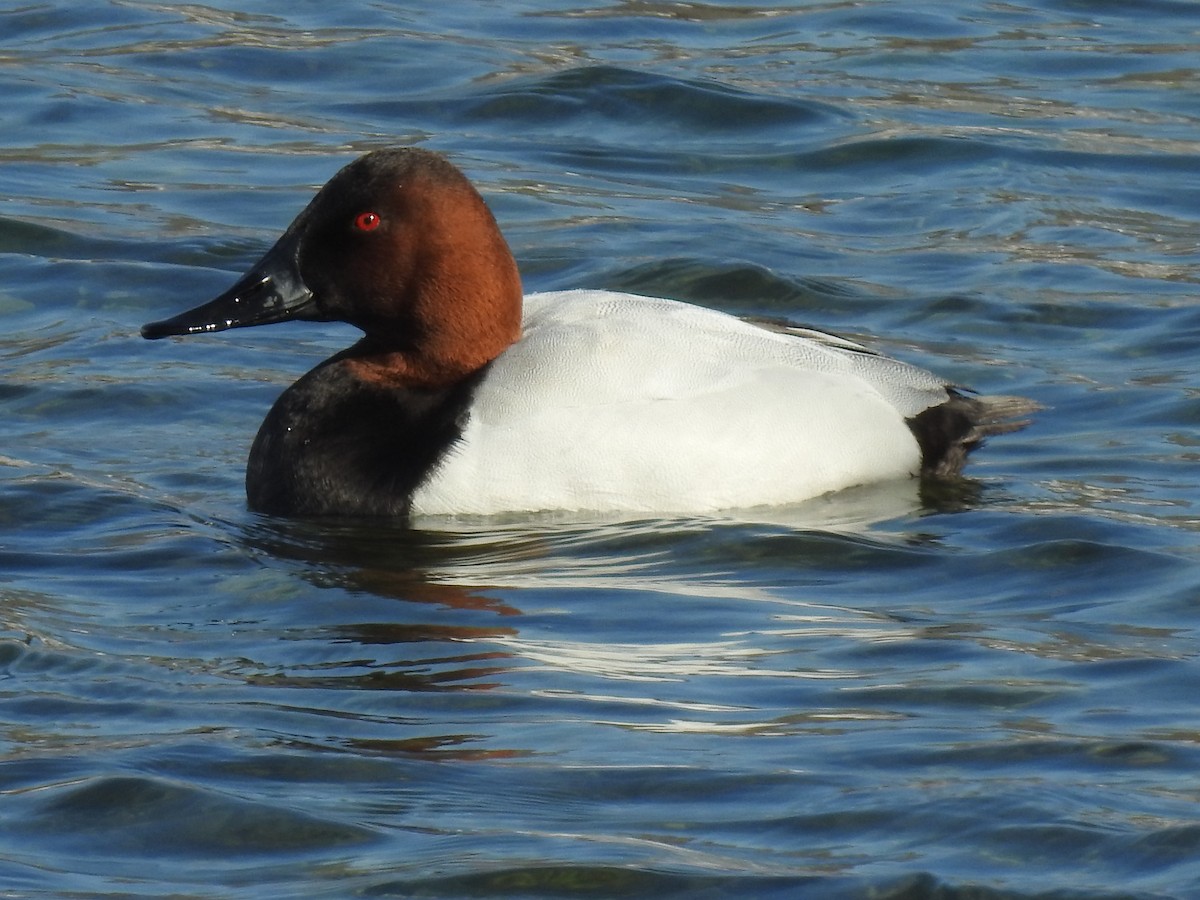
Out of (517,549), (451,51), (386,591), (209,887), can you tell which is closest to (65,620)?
(386,591)

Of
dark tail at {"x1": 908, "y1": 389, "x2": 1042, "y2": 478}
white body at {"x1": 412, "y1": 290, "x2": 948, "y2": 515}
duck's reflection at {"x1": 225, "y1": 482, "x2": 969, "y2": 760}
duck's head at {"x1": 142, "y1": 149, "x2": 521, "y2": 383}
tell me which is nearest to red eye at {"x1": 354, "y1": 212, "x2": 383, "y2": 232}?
duck's head at {"x1": 142, "y1": 149, "x2": 521, "y2": 383}

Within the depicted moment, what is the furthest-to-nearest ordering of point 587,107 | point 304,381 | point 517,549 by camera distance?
1. point 587,107
2. point 304,381
3. point 517,549

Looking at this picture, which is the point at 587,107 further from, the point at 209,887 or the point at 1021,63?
the point at 209,887

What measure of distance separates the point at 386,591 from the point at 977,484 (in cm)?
200

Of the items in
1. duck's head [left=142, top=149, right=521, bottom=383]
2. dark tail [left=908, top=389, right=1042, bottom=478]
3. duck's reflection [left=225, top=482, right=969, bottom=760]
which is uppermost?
duck's head [left=142, top=149, right=521, bottom=383]

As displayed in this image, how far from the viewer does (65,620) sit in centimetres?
583

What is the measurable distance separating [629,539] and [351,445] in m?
0.88

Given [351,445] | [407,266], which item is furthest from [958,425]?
[351,445]

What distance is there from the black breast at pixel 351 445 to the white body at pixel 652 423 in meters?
0.07

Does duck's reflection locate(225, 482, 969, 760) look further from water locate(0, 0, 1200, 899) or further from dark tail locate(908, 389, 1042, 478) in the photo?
dark tail locate(908, 389, 1042, 478)

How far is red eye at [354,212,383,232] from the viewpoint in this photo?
22.7ft

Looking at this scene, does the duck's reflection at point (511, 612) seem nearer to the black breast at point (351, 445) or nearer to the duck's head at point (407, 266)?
the black breast at point (351, 445)

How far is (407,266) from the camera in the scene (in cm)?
694

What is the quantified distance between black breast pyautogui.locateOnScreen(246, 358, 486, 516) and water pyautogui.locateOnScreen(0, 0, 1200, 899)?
10cm
